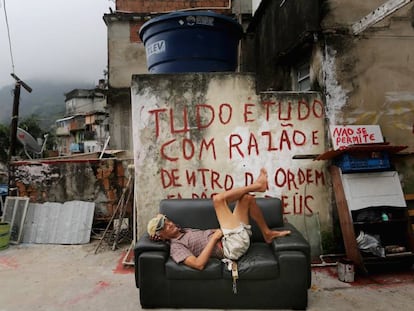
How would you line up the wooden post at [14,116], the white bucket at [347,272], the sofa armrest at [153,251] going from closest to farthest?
the sofa armrest at [153,251] < the white bucket at [347,272] < the wooden post at [14,116]

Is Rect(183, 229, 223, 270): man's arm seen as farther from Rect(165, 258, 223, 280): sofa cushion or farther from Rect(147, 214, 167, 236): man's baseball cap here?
Rect(147, 214, 167, 236): man's baseball cap

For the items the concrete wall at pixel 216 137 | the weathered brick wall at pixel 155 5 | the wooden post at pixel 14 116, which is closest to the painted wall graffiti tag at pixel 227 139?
the concrete wall at pixel 216 137

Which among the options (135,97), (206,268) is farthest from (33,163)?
(206,268)

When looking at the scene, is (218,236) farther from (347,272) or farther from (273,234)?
(347,272)

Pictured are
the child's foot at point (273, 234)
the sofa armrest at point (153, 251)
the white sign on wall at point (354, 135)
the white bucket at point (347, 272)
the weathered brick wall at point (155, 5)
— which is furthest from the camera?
the weathered brick wall at point (155, 5)

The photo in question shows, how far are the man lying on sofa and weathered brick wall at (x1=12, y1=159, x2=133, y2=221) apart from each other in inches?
117

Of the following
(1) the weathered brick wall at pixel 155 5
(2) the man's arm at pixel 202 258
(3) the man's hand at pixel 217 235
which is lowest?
(2) the man's arm at pixel 202 258

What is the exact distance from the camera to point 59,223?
18.5 feet

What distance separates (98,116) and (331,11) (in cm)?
3096

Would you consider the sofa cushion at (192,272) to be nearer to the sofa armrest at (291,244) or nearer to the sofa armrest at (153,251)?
the sofa armrest at (153,251)

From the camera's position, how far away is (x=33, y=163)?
20.0 ft

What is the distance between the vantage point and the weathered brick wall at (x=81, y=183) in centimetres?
601

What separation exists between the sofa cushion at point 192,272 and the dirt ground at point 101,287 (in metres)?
0.51

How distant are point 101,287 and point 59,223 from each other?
2.42 m
